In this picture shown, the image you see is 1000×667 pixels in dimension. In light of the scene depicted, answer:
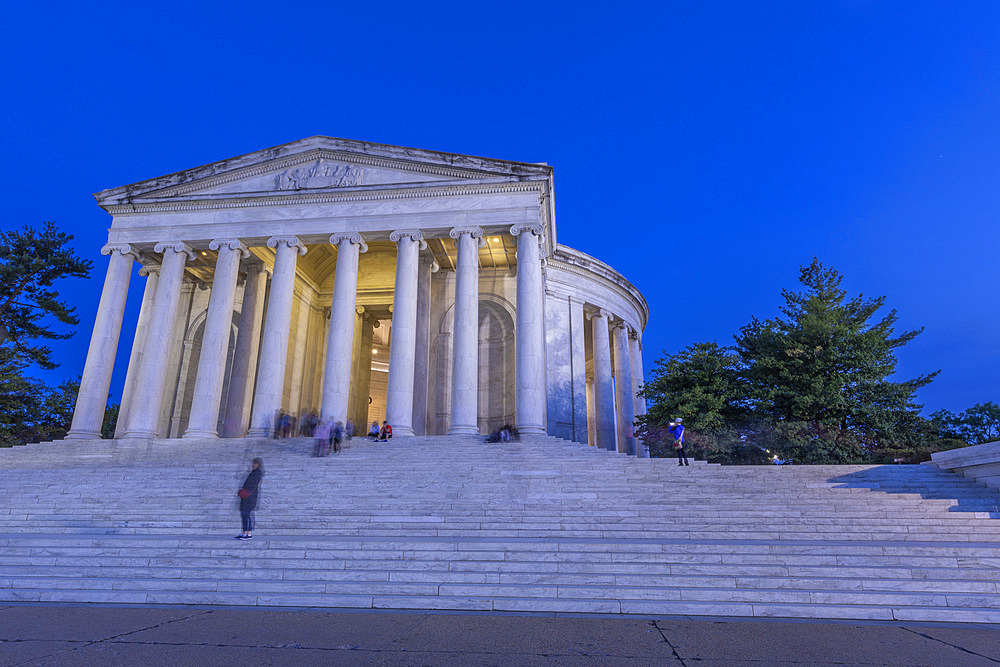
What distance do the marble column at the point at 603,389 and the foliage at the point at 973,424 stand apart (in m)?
18.4

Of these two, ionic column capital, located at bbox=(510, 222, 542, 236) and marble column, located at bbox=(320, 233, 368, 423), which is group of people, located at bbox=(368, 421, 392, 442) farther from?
ionic column capital, located at bbox=(510, 222, 542, 236)

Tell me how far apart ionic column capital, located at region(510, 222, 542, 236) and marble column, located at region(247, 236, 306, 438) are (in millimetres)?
11397

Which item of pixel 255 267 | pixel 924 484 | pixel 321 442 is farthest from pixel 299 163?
pixel 924 484

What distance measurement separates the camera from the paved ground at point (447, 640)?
6.26m

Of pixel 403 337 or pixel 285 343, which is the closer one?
pixel 403 337

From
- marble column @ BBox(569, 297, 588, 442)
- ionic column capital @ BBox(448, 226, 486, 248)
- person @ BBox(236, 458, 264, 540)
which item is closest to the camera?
person @ BBox(236, 458, 264, 540)

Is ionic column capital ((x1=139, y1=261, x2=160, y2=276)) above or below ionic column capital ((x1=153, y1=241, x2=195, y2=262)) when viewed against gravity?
below

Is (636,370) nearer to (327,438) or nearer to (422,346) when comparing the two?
(422,346)

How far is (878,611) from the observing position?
887 cm

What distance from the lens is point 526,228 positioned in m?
28.0

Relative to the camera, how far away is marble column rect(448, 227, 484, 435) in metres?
25.7

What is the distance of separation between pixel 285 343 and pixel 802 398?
83.9 ft

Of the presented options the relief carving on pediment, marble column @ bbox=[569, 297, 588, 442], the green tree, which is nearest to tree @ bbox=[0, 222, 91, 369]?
the green tree

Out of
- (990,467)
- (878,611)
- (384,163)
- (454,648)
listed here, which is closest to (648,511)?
(878,611)
